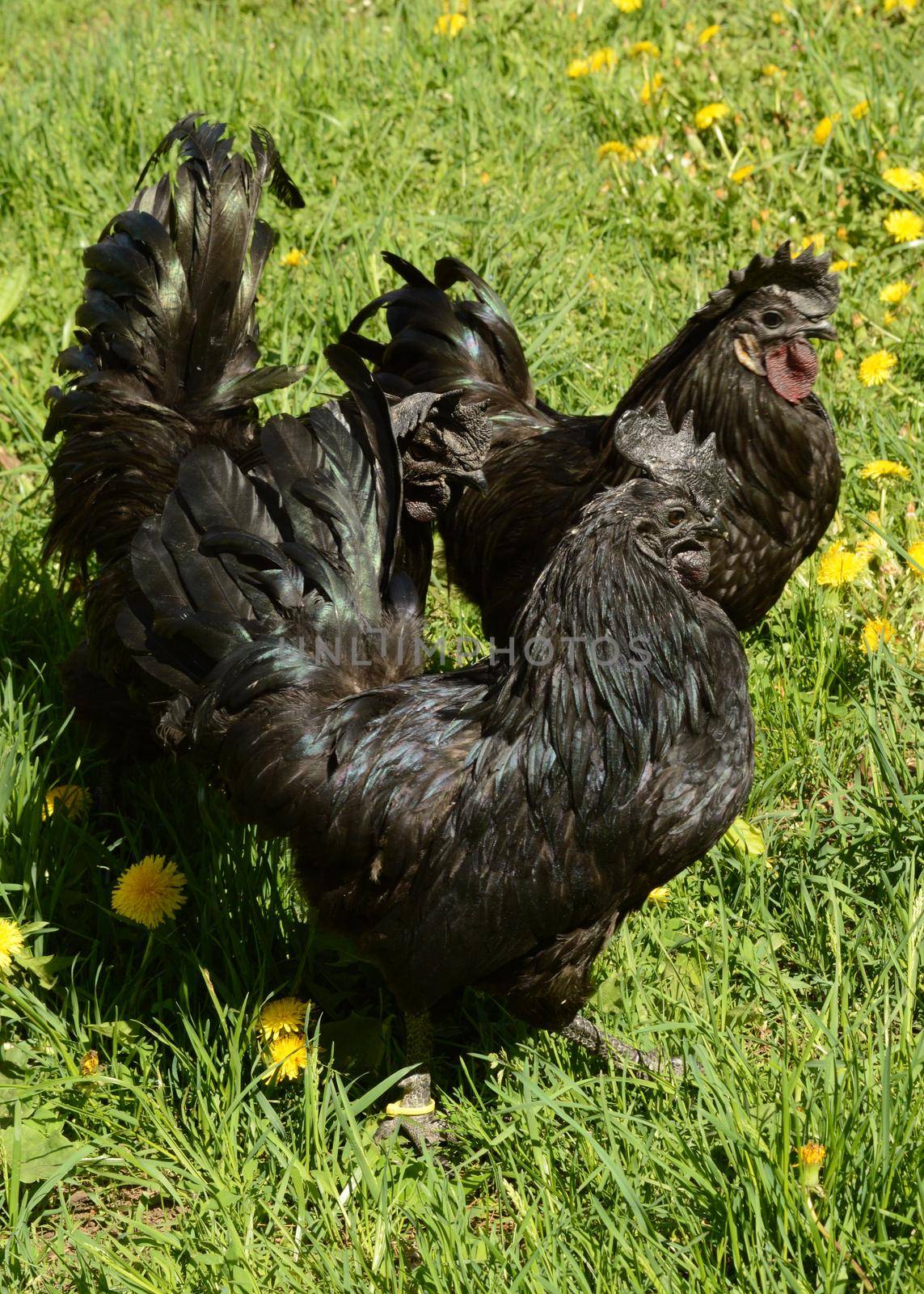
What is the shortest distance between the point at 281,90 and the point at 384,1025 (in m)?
4.99

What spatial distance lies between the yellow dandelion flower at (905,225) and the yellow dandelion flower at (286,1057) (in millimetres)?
4147

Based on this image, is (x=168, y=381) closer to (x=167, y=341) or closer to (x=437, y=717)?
(x=167, y=341)

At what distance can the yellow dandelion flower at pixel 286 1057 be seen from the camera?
3.12m

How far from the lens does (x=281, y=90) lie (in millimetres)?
6410

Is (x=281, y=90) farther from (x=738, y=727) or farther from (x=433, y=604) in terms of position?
(x=738, y=727)

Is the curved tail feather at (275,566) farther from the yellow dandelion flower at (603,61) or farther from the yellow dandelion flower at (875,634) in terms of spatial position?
the yellow dandelion flower at (603,61)

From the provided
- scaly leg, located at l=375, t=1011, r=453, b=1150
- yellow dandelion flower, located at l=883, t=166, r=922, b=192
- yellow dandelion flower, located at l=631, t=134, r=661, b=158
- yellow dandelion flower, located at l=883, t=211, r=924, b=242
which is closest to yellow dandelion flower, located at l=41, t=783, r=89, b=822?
scaly leg, located at l=375, t=1011, r=453, b=1150

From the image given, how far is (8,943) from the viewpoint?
3166 millimetres

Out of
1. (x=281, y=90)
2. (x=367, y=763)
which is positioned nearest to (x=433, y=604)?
(x=367, y=763)

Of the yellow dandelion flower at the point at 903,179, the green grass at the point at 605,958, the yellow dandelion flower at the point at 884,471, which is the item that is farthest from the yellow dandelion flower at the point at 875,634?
the yellow dandelion flower at the point at 903,179

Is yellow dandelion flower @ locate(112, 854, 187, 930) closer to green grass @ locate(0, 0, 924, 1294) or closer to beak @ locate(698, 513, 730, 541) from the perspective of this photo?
green grass @ locate(0, 0, 924, 1294)

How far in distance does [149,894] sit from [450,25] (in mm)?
5363

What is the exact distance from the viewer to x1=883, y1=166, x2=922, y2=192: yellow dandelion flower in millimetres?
5473

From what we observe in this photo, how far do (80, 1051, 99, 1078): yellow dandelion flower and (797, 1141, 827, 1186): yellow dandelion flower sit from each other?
1782mm
